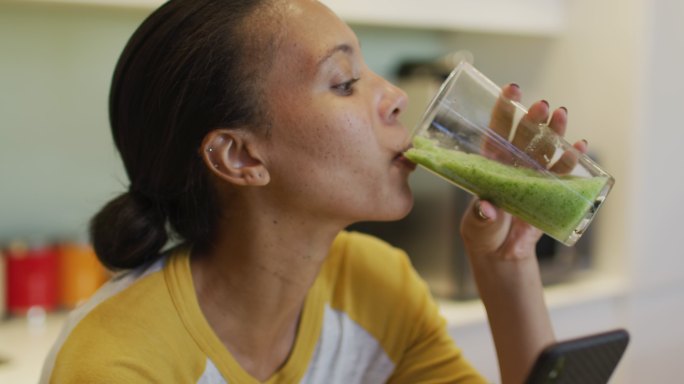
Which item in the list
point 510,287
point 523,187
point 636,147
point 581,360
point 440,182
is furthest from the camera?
point 636,147

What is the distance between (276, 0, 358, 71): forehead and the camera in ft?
3.29

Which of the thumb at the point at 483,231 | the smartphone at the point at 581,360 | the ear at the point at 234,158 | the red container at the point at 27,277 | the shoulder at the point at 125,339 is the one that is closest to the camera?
the smartphone at the point at 581,360

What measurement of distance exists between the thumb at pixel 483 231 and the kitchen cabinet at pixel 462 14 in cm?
87

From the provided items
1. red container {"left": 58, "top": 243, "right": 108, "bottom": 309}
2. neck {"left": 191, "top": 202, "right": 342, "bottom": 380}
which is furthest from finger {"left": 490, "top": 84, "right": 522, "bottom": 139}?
red container {"left": 58, "top": 243, "right": 108, "bottom": 309}

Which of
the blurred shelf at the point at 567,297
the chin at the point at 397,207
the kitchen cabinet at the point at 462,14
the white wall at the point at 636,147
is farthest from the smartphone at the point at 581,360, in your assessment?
the white wall at the point at 636,147

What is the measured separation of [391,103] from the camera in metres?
1.03

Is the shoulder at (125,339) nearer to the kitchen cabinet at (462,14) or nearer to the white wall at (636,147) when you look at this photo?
the kitchen cabinet at (462,14)

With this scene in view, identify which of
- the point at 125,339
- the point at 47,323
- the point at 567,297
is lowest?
the point at 47,323

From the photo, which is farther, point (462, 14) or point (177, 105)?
point (462, 14)

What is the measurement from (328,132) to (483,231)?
0.32m

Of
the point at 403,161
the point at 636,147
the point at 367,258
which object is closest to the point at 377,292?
the point at 367,258

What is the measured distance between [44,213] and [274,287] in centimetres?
102

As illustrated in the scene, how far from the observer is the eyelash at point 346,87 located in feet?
3.33

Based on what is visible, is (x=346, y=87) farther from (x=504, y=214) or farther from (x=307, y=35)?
(x=504, y=214)
